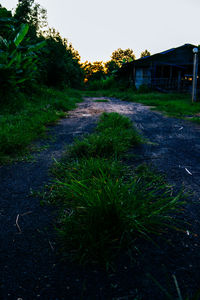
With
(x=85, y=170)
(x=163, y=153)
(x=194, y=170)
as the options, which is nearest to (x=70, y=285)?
(x=85, y=170)

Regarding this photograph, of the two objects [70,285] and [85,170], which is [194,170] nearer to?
[85,170]

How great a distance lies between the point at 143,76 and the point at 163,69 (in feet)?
8.80

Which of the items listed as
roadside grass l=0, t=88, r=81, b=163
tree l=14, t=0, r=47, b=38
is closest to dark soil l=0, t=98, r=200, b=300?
roadside grass l=0, t=88, r=81, b=163

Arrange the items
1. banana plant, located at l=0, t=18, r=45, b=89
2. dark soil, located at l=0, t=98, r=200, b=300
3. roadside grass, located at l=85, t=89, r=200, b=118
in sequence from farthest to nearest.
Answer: roadside grass, located at l=85, t=89, r=200, b=118, banana plant, located at l=0, t=18, r=45, b=89, dark soil, located at l=0, t=98, r=200, b=300

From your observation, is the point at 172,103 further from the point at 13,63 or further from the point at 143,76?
the point at 143,76

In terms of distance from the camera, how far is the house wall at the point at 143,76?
18030mm

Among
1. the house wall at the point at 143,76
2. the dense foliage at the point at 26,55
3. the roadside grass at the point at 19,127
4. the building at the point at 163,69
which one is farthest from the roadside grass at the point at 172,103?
the house wall at the point at 143,76

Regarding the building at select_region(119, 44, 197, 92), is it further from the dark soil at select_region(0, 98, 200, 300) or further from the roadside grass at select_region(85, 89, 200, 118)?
the dark soil at select_region(0, 98, 200, 300)

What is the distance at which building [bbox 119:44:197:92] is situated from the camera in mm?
17514

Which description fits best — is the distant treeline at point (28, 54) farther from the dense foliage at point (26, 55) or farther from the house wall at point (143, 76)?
the house wall at point (143, 76)

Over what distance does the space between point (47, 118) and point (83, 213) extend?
11.9 ft

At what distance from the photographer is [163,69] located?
19609 millimetres

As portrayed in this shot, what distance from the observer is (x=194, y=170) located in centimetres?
212

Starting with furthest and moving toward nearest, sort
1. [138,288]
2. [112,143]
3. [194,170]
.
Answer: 1. [112,143]
2. [194,170]
3. [138,288]
